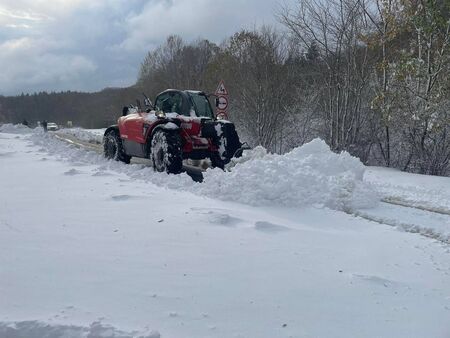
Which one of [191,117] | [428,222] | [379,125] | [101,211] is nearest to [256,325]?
[101,211]

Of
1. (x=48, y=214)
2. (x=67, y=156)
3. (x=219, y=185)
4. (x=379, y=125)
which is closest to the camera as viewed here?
(x=48, y=214)

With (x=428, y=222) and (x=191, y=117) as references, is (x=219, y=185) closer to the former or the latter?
(x=428, y=222)

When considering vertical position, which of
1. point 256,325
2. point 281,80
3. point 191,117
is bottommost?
point 256,325

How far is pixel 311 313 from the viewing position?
3.87 metres

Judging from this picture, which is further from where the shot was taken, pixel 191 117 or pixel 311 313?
pixel 191 117

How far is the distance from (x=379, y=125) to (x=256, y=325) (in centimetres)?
1516

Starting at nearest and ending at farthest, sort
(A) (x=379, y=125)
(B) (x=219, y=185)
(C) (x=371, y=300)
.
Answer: (C) (x=371, y=300), (B) (x=219, y=185), (A) (x=379, y=125)

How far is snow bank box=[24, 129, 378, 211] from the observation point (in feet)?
25.4

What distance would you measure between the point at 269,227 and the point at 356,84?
41.2 feet

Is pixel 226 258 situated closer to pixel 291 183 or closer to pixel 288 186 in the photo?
pixel 288 186

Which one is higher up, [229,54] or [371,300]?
[229,54]

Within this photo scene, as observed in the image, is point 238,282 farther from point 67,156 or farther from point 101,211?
point 67,156

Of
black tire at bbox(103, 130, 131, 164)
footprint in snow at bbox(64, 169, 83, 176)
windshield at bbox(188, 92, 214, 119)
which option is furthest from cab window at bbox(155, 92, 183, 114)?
footprint in snow at bbox(64, 169, 83, 176)

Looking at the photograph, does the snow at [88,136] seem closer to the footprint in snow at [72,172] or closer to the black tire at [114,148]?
the black tire at [114,148]
